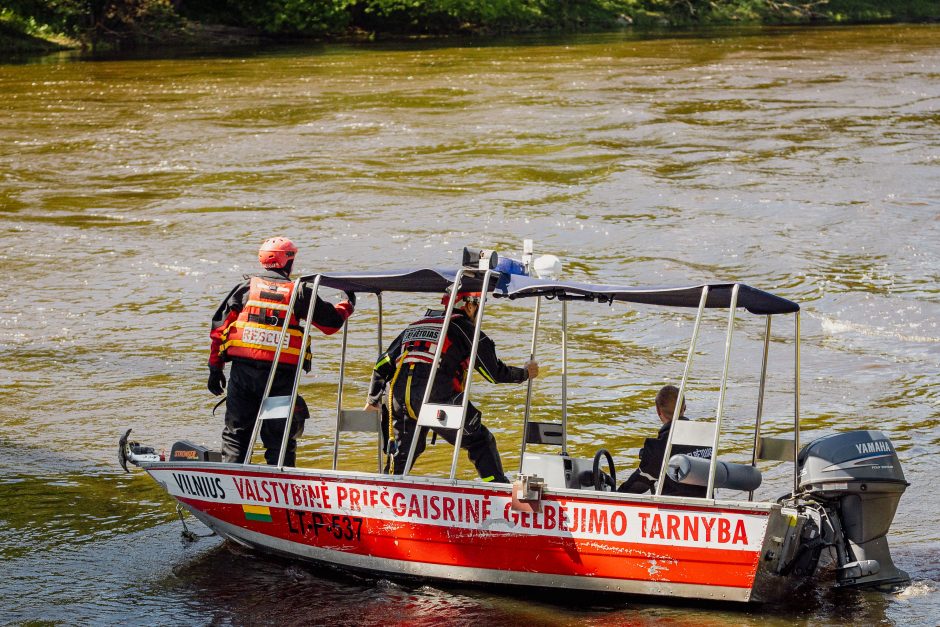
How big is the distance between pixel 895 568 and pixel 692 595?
121cm

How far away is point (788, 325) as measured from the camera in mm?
14453

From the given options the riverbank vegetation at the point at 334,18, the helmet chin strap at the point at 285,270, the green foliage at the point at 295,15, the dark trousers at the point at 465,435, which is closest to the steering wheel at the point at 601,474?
the dark trousers at the point at 465,435

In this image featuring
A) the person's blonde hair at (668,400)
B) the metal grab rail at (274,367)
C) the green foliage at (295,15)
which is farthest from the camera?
the green foliage at (295,15)

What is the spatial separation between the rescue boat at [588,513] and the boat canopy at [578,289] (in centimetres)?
1

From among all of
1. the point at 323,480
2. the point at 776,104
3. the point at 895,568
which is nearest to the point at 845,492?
the point at 895,568

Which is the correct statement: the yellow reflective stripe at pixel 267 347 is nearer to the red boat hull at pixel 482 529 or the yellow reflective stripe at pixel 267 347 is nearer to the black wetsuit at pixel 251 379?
the black wetsuit at pixel 251 379

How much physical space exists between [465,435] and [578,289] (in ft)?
4.18

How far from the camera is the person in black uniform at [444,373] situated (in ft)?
24.6

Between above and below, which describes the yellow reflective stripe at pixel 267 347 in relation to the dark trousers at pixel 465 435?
above

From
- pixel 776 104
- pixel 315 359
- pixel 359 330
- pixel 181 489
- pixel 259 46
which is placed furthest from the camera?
pixel 259 46

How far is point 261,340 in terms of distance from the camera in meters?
7.79

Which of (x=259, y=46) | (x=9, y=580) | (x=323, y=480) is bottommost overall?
(x=9, y=580)

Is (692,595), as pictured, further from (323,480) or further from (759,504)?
(323,480)

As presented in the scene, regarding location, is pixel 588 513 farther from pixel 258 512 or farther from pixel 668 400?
pixel 258 512
